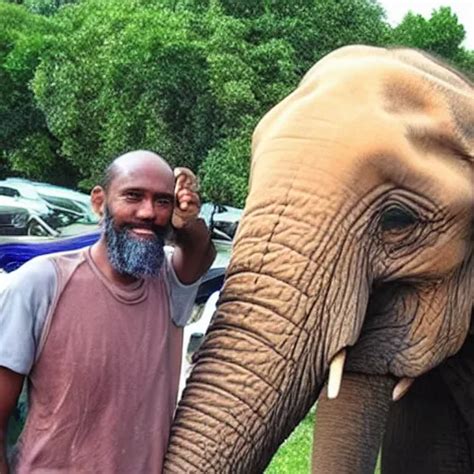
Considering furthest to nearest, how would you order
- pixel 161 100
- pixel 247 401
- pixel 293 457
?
1. pixel 161 100
2. pixel 293 457
3. pixel 247 401

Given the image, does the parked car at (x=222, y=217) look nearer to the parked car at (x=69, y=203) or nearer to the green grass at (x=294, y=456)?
the parked car at (x=69, y=203)

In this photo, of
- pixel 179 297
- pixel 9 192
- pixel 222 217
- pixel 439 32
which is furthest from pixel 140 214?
pixel 439 32

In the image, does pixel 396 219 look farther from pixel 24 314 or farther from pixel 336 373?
pixel 24 314

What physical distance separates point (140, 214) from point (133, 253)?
12cm

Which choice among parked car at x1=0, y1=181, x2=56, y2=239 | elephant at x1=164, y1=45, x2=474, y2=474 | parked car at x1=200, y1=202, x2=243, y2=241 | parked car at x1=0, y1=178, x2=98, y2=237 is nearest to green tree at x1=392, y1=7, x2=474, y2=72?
parked car at x1=0, y1=178, x2=98, y2=237

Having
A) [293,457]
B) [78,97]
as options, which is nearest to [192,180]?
[293,457]

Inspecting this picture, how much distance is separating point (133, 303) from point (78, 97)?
1676 centimetres

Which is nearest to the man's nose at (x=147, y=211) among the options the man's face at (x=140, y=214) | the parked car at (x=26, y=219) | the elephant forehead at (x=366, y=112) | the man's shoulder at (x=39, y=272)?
the man's face at (x=140, y=214)

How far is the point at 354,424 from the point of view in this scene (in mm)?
3252

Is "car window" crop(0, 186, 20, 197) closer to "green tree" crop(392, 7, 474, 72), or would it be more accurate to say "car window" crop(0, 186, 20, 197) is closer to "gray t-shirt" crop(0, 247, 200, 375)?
"green tree" crop(392, 7, 474, 72)

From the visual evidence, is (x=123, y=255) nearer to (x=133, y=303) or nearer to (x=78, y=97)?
(x=133, y=303)

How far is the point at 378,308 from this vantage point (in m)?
3.13

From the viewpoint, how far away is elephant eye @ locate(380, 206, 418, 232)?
3.04 metres

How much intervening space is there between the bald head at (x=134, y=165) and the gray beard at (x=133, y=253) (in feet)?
0.38
